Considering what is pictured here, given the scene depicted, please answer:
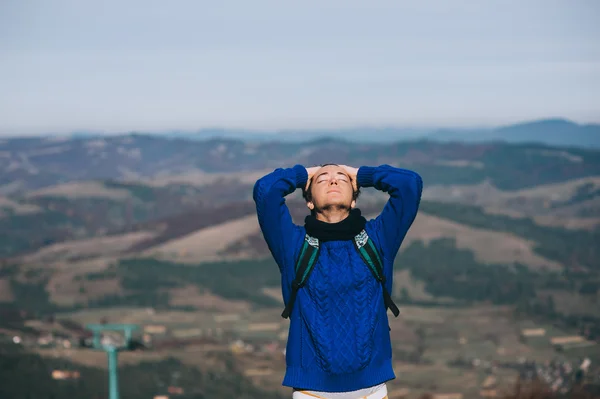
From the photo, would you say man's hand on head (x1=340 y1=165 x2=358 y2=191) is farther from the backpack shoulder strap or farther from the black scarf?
the backpack shoulder strap

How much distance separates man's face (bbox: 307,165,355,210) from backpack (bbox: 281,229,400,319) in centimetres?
23

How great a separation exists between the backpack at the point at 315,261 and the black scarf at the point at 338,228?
0.15 feet

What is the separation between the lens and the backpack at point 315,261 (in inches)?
268

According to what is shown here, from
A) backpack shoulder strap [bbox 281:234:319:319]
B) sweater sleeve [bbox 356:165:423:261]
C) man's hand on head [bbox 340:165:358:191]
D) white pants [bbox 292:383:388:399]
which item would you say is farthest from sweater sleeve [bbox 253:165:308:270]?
white pants [bbox 292:383:388:399]

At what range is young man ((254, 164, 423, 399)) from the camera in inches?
264

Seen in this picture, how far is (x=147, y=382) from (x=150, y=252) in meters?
117

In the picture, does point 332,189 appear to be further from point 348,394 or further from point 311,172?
point 348,394

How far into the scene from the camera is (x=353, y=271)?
6.79 metres

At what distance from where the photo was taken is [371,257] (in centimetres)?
684

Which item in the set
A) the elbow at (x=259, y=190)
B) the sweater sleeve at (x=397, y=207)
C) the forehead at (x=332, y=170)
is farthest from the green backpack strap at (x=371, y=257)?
the elbow at (x=259, y=190)

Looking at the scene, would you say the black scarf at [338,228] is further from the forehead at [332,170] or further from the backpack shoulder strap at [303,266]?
the forehead at [332,170]

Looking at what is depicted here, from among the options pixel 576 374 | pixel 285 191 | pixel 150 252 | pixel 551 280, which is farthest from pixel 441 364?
pixel 150 252

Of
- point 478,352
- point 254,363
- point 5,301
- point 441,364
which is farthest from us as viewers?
point 5,301

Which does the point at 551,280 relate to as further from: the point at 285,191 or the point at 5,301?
the point at 285,191
